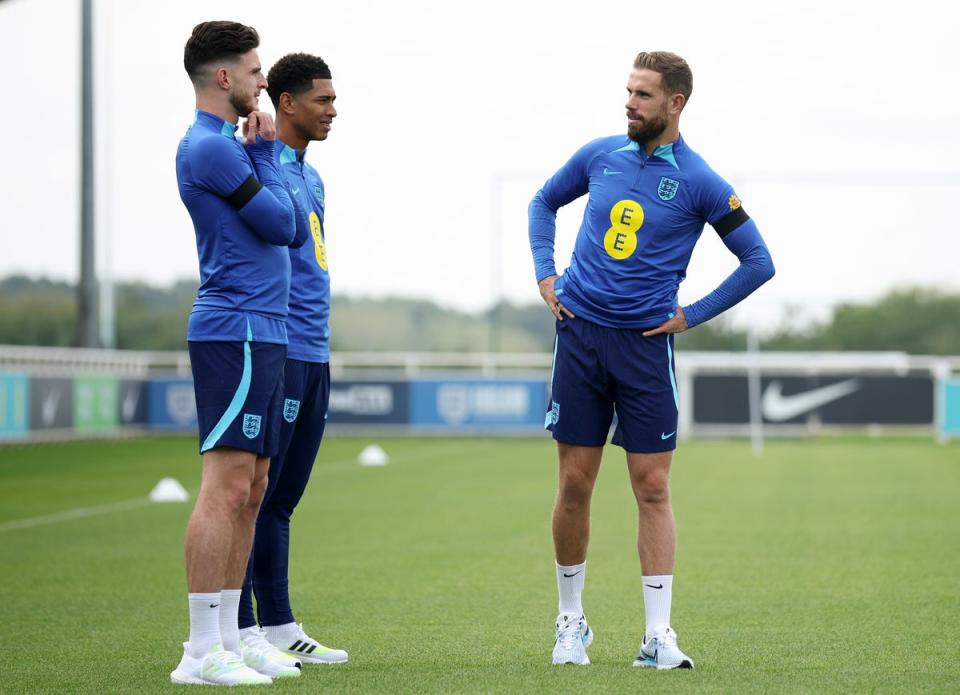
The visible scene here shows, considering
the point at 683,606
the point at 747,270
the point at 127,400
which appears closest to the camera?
the point at 747,270

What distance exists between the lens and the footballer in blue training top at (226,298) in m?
4.25

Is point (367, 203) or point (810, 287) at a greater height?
point (367, 203)

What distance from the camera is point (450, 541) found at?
8.77 meters

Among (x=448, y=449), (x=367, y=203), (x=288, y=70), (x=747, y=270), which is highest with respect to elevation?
(x=367, y=203)

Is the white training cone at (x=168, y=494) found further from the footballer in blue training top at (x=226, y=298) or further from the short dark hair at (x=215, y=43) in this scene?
the short dark hair at (x=215, y=43)

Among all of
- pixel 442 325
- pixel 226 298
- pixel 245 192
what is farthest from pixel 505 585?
pixel 442 325

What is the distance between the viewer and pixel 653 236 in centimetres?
477

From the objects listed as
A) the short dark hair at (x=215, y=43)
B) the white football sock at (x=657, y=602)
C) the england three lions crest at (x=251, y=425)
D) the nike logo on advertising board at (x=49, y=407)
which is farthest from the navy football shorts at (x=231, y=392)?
the nike logo on advertising board at (x=49, y=407)

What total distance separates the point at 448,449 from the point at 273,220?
55.6 ft

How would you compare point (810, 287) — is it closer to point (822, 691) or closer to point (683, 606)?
point (683, 606)

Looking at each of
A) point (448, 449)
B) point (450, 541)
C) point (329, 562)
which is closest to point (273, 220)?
point (329, 562)

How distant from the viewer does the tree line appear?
25719 millimetres

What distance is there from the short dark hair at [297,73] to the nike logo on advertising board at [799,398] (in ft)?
64.7

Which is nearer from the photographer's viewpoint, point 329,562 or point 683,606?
point 683,606
